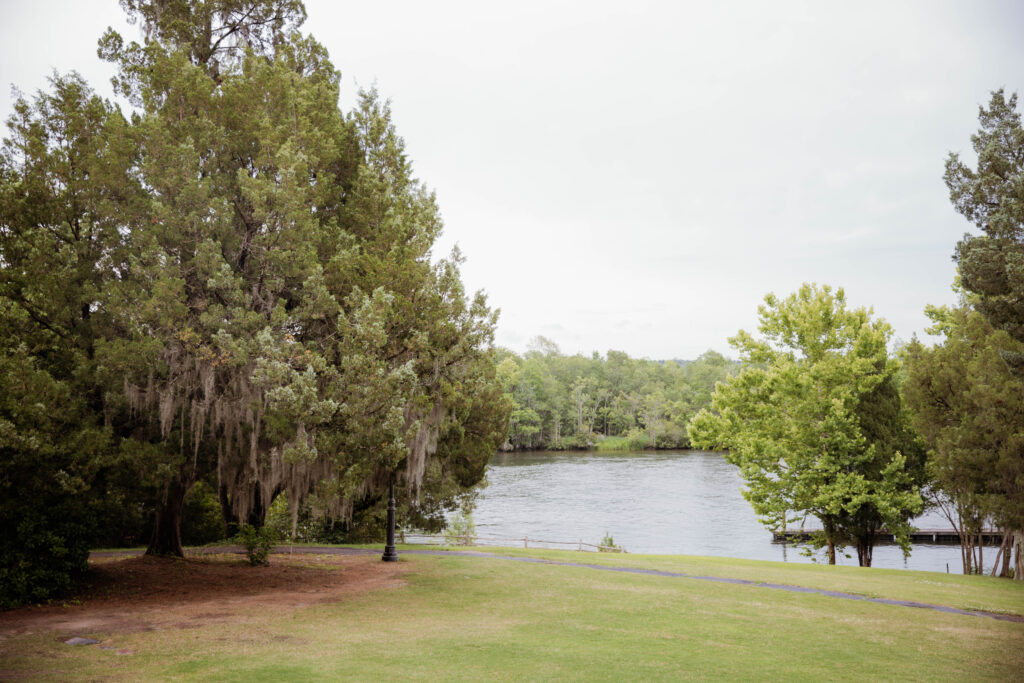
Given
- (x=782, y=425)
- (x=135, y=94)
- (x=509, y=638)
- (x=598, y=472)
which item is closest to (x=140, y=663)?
(x=509, y=638)

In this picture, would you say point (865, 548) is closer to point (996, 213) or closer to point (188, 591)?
point (996, 213)

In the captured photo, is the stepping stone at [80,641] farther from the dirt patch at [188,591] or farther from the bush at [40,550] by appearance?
the bush at [40,550]

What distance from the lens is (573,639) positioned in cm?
1108

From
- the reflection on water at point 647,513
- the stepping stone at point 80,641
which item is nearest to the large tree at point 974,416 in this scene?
the reflection on water at point 647,513

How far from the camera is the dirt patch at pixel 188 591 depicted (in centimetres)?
1140

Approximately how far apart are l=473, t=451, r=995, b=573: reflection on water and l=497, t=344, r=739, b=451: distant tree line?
26.9m

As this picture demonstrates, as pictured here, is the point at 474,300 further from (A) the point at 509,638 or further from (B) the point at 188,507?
(B) the point at 188,507

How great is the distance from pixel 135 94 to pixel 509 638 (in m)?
16.2

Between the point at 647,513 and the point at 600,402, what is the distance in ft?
245

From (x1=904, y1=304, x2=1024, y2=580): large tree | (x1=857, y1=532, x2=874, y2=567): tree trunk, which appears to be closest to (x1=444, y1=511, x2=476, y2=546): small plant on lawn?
(x1=857, y1=532, x2=874, y2=567): tree trunk

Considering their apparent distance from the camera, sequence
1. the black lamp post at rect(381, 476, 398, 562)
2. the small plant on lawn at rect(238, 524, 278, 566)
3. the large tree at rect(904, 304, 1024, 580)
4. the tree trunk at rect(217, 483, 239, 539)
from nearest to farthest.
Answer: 1. the small plant on lawn at rect(238, 524, 278, 566)
2. the black lamp post at rect(381, 476, 398, 562)
3. the large tree at rect(904, 304, 1024, 580)
4. the tree trunk at rect(217, 483, 239, 539)

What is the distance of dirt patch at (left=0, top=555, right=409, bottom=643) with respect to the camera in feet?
37.4

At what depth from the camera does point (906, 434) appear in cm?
2661

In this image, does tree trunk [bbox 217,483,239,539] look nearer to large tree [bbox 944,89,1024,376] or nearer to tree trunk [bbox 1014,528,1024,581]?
large tree [bbox 944,89,1024,376]
